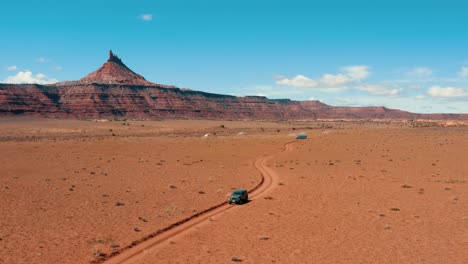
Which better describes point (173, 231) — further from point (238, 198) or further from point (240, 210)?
point (238, 198)

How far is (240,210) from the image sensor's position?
2614 centimetres

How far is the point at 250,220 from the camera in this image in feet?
78.1

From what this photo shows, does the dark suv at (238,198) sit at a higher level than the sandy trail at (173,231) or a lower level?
higher

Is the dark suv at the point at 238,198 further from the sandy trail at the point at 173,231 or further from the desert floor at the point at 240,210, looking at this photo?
the desert floor at the point at 240,210

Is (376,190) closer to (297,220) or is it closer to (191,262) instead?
(297,220)

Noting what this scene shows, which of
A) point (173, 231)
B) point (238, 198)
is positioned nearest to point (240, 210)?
point (238, 198)

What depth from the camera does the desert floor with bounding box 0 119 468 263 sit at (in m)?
18.3

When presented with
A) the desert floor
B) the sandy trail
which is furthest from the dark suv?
the desert floor

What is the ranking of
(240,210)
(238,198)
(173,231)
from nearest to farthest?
(173,231) → (240,210) → (238,198)

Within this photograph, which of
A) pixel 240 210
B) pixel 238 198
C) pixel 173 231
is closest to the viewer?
pixel 173 231

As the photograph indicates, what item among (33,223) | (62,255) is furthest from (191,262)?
(33,223)

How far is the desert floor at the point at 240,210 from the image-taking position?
18.3m

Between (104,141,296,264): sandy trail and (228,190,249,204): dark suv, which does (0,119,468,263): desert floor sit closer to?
(104,141,296,264): sandy trail

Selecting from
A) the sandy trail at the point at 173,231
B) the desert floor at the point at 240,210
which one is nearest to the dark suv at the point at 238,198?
the sandy trail at the point at 173,231
